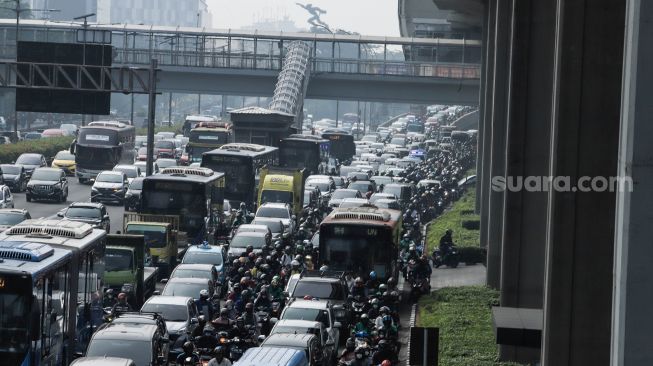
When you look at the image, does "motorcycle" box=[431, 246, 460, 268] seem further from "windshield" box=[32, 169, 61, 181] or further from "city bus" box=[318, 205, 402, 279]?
"windshield" box=[32, 169, 61, 181]

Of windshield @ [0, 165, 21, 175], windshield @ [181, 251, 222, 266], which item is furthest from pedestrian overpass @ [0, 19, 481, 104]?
windshield @ [181, 251, 222, 266]

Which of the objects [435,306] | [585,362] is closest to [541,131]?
[435,306]

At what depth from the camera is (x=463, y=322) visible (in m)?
30.7

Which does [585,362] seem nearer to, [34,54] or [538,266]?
[538,266]

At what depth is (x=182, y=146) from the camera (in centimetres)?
9212

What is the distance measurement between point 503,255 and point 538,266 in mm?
789

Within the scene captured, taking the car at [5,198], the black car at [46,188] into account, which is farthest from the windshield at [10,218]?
the black car at [46,188]

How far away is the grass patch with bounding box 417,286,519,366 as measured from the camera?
26.6m

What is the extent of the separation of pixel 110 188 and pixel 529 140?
30364 mm

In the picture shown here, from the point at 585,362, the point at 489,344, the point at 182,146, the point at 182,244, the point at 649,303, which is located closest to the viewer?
the point at 649,303

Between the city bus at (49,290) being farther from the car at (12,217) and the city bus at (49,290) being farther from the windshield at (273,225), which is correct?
the windshield at (273,225)

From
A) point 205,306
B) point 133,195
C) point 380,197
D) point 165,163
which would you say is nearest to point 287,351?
point 205,306

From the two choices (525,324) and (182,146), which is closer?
(525,324)

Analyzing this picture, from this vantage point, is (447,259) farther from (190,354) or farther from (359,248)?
(190,354)
